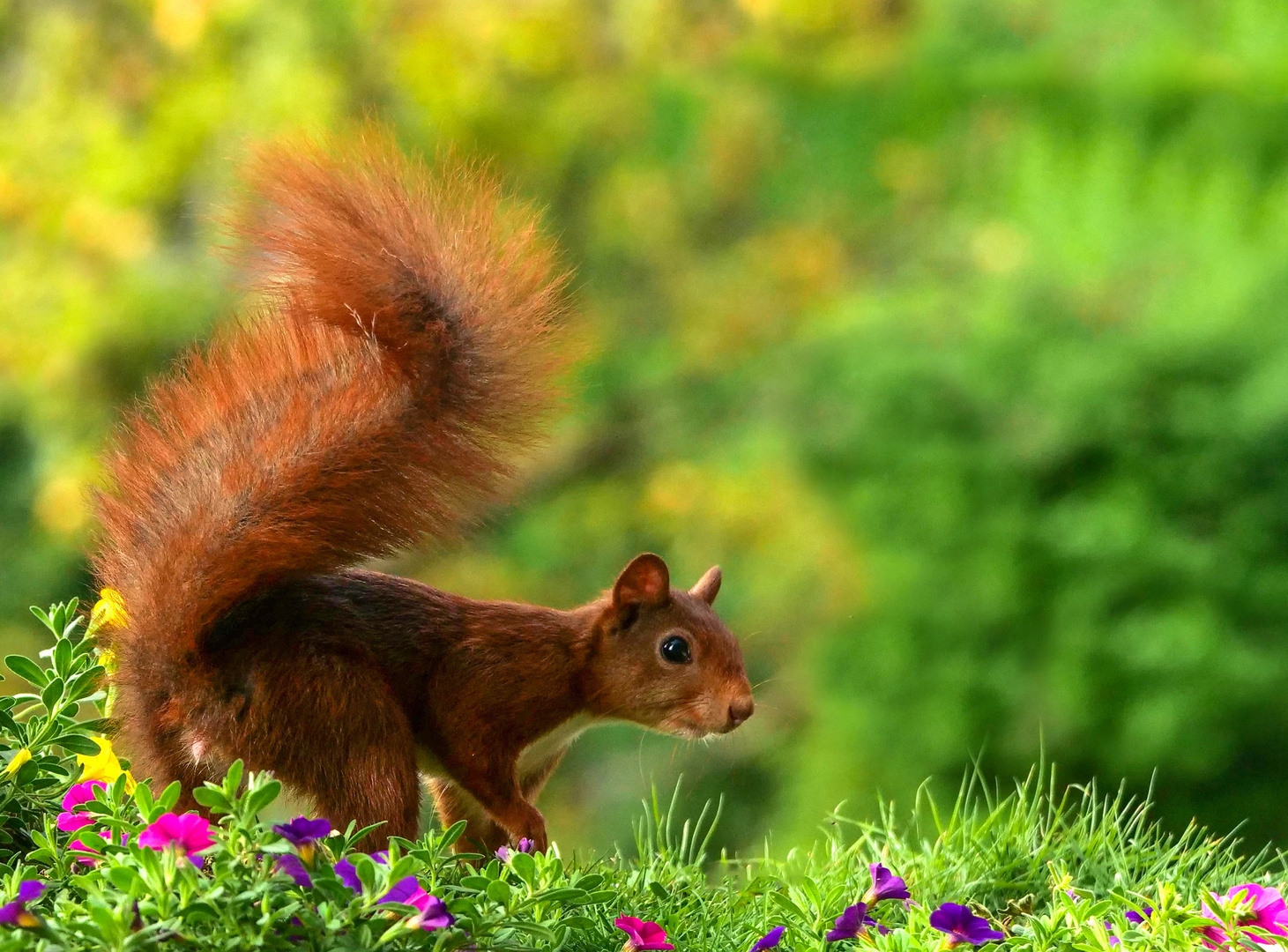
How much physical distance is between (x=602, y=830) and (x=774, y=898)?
2766 mm

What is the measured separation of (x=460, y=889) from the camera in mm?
1120

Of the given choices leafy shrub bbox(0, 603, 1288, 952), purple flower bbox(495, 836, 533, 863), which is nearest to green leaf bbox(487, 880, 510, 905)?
leafy shrub bbox(0, 603, 1288, 952)

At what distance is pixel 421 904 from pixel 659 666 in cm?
45

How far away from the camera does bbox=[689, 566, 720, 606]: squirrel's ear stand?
1538 mm

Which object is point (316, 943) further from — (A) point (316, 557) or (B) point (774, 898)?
(B) point (774, 898)

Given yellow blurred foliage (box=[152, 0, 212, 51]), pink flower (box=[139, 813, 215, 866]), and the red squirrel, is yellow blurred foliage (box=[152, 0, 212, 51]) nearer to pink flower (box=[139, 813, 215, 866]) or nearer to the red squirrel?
the red squirrel

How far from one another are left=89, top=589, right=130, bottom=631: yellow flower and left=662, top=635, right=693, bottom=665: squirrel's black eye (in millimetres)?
476

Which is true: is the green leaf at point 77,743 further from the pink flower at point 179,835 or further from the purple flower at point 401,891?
the purple flower at point 401,891

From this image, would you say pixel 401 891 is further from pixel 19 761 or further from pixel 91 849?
pixel 19 761

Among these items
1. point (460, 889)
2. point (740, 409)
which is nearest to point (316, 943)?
point (460, 889)

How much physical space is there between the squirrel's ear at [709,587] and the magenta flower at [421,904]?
0.58m

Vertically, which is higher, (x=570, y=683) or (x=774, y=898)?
(x=570, y=683)

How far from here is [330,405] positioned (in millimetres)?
1225

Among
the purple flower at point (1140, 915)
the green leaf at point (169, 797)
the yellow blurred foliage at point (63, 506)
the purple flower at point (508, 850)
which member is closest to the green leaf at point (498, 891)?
the purple flower at point (508, 850)
